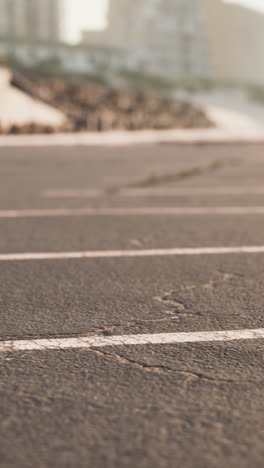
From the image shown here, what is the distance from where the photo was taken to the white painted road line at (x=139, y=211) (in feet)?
25.8

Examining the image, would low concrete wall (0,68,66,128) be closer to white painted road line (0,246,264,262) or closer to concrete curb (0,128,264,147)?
concrete curb (0,128,264,147)

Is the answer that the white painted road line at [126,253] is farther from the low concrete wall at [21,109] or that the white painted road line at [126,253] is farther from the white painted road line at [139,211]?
the low concrete wall at [21,109]

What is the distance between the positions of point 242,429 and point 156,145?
39.8ft

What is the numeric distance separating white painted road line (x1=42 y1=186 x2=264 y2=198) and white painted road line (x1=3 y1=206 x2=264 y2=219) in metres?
1.29

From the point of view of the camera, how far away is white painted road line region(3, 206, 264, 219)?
7871 mm

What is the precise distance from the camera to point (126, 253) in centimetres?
576

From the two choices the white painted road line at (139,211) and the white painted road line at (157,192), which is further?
the white painted road line at (157,192)

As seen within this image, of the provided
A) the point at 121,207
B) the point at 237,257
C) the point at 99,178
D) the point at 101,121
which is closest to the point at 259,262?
the point at 237,257

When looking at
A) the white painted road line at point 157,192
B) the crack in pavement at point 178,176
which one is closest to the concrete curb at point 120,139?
the crack in pavement at point 178,176

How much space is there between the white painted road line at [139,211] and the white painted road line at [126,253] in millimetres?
2011

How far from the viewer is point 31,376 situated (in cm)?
307

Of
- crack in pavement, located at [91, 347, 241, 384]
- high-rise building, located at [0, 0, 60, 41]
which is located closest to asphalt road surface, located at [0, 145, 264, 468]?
crack in pavement, located at [91, 347, 241, 384]

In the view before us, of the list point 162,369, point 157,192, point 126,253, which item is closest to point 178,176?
point 157,192

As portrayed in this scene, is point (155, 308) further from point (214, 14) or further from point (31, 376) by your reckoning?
point (214, 14)
